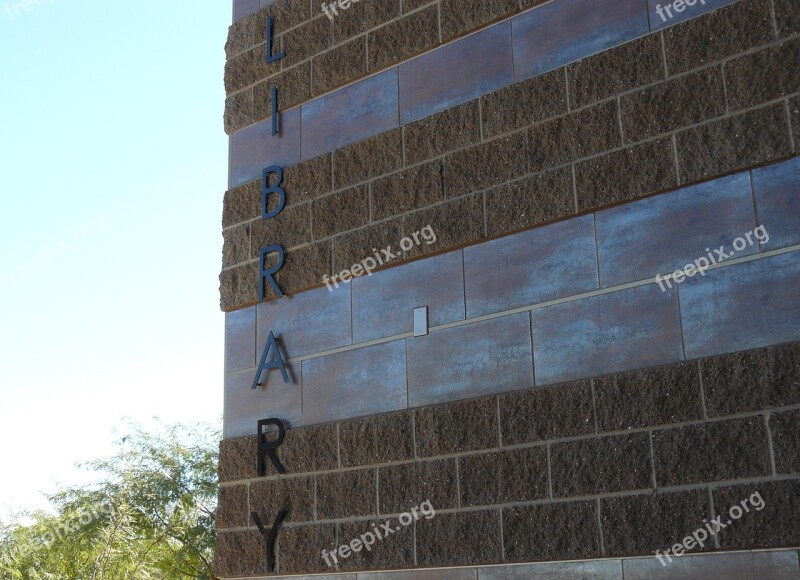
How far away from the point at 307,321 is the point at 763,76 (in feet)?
12.6

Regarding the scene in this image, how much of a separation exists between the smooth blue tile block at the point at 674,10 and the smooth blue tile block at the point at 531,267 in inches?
52.3

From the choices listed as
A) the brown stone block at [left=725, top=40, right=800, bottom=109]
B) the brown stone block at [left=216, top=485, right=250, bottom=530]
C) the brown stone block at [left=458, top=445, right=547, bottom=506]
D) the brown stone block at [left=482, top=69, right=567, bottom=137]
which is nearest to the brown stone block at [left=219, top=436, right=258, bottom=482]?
the brown stone block at [left=216, top=485, right=250, bottom=530]

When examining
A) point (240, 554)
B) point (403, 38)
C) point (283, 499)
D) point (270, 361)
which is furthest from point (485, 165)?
point (240, 554)

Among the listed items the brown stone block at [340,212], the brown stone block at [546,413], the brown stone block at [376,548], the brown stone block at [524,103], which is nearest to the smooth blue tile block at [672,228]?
the brown stone block at [546,413]

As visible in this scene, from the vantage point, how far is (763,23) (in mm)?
5922

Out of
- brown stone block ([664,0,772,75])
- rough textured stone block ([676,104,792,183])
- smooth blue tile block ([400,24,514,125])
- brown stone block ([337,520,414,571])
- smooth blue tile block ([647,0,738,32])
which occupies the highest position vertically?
smooth blue tile block ([400,24,514,125])

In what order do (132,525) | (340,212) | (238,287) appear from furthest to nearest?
(132,525), (238,287), (340,212)

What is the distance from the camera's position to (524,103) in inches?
273

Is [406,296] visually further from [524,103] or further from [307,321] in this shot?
[524,103]

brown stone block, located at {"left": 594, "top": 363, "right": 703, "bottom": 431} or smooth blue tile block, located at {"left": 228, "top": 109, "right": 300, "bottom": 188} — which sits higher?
smooth blue tile block, located at {"left": 228, "top": 109, "right": 300, "bottom": 188}

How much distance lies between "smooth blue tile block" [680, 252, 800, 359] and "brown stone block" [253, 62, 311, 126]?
403 cm

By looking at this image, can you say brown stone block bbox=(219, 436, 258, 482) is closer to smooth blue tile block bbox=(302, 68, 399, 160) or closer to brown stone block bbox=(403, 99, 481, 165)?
smooth blue tile block bbox=(302, 68, 399, 160)

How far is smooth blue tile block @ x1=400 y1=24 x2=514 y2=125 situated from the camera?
7.23m

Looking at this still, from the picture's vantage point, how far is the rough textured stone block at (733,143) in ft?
18.7
